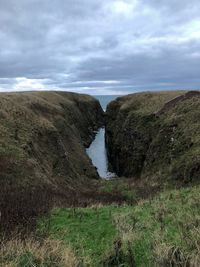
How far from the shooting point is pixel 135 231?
1252cm

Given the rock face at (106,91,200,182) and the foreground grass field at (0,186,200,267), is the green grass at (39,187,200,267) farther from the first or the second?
the rock face at (106,91,200,182)

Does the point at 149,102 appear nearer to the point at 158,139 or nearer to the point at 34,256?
the point at 158,139

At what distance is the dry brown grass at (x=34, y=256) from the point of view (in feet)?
28.5

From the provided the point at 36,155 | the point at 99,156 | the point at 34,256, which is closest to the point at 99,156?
the point at 99,156

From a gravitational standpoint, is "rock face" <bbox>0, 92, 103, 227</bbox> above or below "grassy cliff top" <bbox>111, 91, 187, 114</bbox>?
below

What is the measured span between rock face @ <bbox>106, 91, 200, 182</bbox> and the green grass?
46.6 feet

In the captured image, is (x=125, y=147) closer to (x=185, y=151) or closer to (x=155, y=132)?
(x=155, y=132)

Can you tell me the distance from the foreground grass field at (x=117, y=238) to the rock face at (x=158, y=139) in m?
14.7

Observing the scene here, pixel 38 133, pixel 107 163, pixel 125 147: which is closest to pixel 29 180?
pixel 38 133

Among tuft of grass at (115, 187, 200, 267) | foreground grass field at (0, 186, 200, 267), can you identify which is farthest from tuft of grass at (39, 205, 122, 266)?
tuft of grass at (115, 187, 200, 267)

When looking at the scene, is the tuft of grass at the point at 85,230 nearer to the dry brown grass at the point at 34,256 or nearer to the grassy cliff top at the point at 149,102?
the dry brown grass at the point at 34,256

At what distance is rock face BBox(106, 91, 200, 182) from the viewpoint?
3330cm

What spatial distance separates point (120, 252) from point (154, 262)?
1228 mm

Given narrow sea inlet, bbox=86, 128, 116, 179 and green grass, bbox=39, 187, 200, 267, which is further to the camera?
narrow sea inlet, bbox=86, 128, 116, 179
